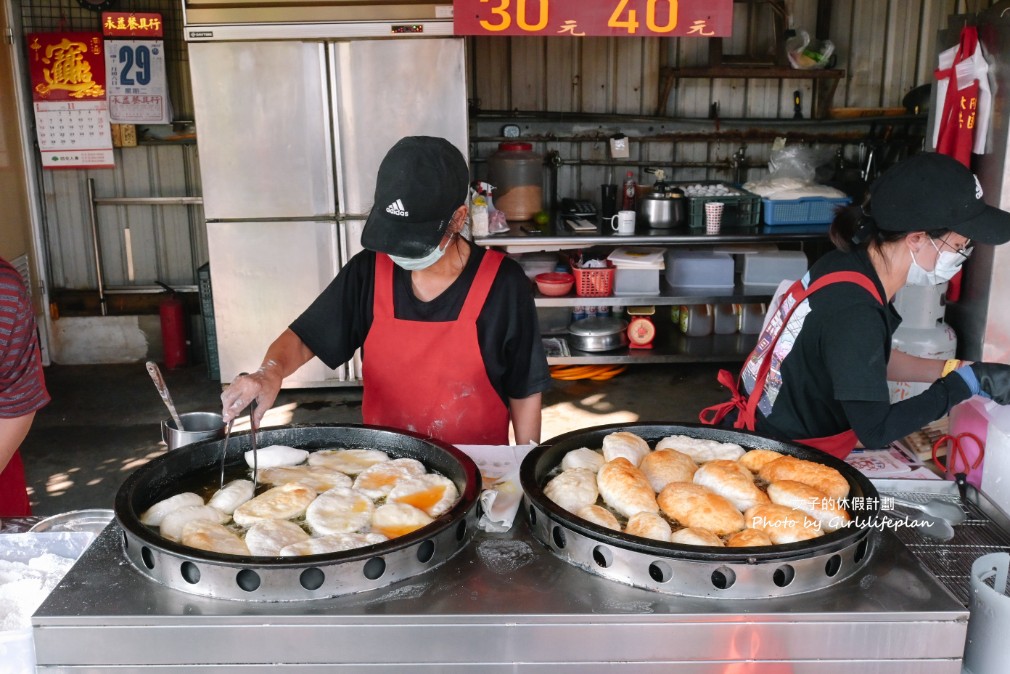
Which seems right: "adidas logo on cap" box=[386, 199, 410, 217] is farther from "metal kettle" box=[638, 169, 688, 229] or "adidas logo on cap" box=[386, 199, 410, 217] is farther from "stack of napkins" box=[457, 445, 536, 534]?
"metal kettle" box=[638, 169, 688, 229]

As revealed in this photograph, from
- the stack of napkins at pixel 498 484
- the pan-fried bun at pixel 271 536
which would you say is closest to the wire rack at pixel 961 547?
the stack of napkins at pixel 498 484

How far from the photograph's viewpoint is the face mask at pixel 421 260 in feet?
7.33

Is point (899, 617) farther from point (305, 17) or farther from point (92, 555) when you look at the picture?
point (305, 17)

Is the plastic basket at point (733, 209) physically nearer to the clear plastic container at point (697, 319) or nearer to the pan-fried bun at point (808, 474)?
the clear plastic container at point (697, 319)

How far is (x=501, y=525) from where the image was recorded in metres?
1.77

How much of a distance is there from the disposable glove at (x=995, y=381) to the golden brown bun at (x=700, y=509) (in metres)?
0.79

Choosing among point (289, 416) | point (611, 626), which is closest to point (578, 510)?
point (611, 626)

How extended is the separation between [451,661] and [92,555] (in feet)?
2.31

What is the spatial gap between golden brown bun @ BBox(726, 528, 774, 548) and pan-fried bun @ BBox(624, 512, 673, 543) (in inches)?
4.4

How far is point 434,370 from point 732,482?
0.98m

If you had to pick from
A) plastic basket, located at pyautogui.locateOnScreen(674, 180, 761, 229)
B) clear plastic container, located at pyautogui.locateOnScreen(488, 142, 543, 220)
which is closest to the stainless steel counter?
plastic basket, located at pyautogui.locateOnScreen(674, 180, 761, 229)

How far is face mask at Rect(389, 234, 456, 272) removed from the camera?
223cm

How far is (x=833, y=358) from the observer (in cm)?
222

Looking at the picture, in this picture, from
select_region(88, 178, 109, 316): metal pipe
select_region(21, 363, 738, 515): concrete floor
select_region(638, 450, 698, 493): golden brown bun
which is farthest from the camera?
select_region(88, 178, 109, 316): metal pipe
